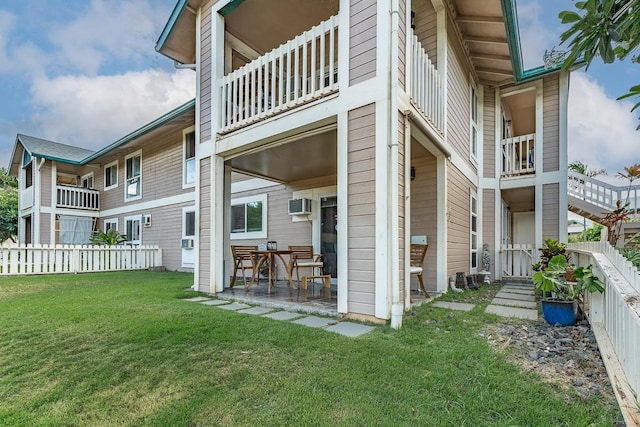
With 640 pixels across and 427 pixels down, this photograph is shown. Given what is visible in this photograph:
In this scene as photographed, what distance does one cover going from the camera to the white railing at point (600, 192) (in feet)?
A: 25.3

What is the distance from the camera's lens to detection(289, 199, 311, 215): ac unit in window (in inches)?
290

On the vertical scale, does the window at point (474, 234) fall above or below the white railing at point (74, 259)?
above

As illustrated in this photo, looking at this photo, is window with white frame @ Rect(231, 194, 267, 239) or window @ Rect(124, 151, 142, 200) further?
window @ Rect(124, 151, 142, 200)

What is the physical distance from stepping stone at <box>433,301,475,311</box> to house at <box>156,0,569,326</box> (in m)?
0.82

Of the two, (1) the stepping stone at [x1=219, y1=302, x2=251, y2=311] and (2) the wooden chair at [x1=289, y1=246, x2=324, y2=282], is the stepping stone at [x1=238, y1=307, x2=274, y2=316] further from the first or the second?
(2) the wooden chair at [x1=289, y1=246, x2=324, y2=282]

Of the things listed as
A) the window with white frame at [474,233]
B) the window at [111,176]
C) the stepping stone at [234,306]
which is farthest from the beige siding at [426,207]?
the window at [111,176]

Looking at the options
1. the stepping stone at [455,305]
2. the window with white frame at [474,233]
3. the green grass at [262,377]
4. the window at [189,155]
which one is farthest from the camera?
the window at [189,155]

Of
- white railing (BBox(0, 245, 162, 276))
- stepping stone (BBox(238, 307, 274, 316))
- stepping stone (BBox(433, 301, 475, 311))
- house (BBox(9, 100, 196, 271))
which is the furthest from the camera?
house (BBox(9, 100, 196, 271))

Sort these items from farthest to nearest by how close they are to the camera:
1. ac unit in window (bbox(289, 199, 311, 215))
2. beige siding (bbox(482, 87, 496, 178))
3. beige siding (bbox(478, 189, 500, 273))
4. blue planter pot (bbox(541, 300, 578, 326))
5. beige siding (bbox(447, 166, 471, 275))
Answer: beige siding (bbox(482, 87, 496, 178)), beige siding (bbox(478, 189, 500, 273)), ac unit in window (bbox(289, 199, 311, 215)), beige siding (bbox(447, 166, 471, 275)), blue planter pot (bbox(541, 300, 578, 326))

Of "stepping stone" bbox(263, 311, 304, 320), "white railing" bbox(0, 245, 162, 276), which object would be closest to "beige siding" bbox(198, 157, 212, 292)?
"stepping stone" bbox(263, 311, 304, 320)

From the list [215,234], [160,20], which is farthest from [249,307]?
[160,20]

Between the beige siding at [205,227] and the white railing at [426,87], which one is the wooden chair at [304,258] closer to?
the beige siding at [205,227]

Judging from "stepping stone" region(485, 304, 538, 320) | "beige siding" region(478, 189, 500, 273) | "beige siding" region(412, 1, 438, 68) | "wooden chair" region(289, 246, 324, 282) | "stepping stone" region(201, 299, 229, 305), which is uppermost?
"beige siding" region(412, 1, 438, 68)

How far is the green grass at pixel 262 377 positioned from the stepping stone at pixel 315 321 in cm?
29
